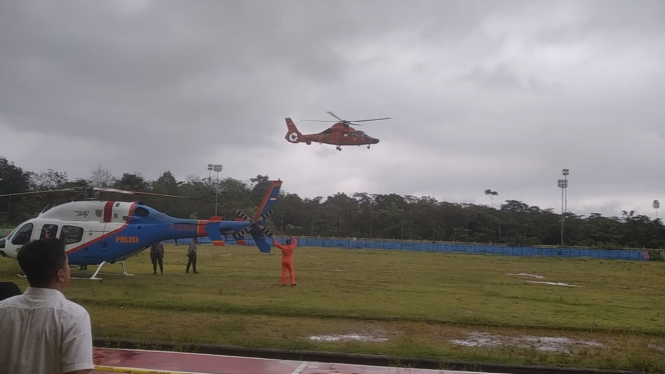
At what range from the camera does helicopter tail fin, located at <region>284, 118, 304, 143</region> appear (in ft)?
127

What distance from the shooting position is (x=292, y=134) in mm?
39125

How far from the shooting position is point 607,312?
1386 cm

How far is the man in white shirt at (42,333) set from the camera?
114 inches

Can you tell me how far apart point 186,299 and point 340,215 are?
72890 millimetres

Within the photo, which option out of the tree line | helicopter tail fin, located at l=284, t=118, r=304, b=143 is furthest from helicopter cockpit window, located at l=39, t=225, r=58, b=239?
the tree line

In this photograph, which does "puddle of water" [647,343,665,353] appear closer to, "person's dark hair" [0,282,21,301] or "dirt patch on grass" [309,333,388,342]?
"dirt patch on grass" [309,333,388,342]

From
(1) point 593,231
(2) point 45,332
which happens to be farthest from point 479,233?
(2) point 45,332

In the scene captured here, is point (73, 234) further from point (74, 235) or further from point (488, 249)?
point (488, 249)

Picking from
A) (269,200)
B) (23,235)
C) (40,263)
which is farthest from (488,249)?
(40,263)

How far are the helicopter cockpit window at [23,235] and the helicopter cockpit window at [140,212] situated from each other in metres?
3.38

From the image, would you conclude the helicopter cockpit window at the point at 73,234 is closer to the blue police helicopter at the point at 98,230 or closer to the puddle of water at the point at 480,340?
the blue police helicopter at the point at 98,230

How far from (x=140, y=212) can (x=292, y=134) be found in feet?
70.2

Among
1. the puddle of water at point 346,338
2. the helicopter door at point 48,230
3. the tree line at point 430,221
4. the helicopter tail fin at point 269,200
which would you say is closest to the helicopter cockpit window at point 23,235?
the helicopter door at point 48,230

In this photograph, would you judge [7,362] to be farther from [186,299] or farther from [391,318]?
[186,299]
